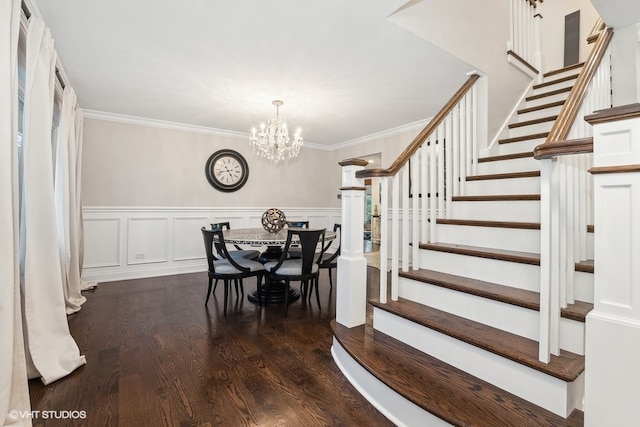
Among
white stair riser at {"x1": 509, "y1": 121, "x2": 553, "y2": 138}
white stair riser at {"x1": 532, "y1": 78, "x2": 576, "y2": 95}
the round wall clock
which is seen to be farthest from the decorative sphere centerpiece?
white stair riser at {"x1": 532, "y1": 78, "x2": 576, "y2": 95}

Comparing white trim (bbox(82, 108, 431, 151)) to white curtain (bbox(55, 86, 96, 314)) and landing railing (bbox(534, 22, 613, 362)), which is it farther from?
landing railing (bbox(534, 22, 613, 362))

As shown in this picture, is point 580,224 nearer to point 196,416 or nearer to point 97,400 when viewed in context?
point 196,416

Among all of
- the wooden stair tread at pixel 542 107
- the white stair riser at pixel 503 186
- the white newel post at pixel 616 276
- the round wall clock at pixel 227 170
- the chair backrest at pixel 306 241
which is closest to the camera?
the white newel post at pixel 616 276

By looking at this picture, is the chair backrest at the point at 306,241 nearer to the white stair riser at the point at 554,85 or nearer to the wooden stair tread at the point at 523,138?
the wooden stair tread at the point at 523,138

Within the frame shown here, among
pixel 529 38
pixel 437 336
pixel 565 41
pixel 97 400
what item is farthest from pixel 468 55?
pixel 97 400

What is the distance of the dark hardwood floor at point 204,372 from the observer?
1.47 metres

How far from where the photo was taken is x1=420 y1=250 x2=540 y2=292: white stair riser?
1687 millimetres

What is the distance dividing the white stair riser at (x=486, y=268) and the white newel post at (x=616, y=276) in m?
0.74

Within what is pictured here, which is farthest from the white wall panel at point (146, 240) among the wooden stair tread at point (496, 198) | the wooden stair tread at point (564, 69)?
the wooden stair tread at point (564, 69)

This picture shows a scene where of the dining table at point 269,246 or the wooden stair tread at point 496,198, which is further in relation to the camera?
the dining table at point 269,246

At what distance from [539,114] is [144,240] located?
537 cm

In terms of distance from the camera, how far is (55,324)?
186 centimetres

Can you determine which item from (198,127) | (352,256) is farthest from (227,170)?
(352,256)

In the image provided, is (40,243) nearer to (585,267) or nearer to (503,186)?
(585,267)
